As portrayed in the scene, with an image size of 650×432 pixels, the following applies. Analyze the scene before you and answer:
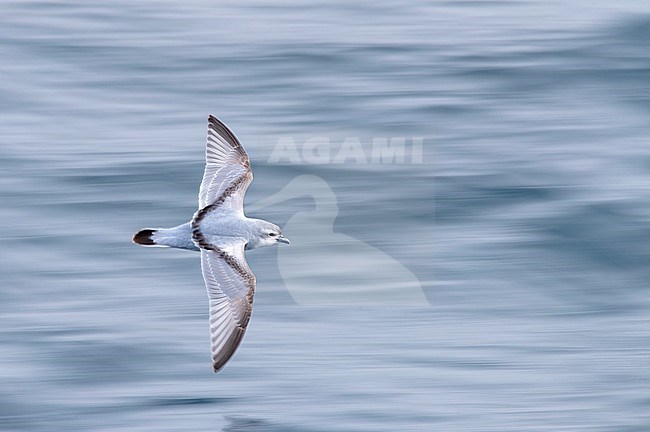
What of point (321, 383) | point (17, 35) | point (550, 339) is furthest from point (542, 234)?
point (17, 35)

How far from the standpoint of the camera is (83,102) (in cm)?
1252

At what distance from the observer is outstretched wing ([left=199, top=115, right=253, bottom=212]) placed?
27.1 feet

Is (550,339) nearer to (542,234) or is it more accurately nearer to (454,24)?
(542,234)

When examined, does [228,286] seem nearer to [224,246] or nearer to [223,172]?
[224,246]

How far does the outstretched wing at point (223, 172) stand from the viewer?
27.1 feet

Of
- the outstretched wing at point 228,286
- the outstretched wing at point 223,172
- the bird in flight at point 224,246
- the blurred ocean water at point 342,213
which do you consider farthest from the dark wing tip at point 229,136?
the blurred ocean water at point 342,213

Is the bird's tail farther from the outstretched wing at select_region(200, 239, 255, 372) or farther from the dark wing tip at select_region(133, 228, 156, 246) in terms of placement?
the outstretched wing at select_region(200, 239, 255, 372)

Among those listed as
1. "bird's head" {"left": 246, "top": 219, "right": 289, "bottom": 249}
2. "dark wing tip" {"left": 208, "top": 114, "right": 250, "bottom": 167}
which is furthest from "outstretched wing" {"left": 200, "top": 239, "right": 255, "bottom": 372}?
"dark wing tip" {"left": 208, "top": 114, "right": 250, "bottom": 167}

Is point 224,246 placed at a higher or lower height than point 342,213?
lower

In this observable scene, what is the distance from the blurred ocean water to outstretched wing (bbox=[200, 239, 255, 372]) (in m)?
0.38

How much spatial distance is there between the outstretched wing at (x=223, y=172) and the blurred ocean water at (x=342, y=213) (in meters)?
0.90

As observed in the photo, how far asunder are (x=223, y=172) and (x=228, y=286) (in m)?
1.05

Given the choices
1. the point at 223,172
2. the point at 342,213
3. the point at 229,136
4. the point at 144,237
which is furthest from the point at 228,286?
the point at 342,213

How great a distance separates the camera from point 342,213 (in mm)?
10250
